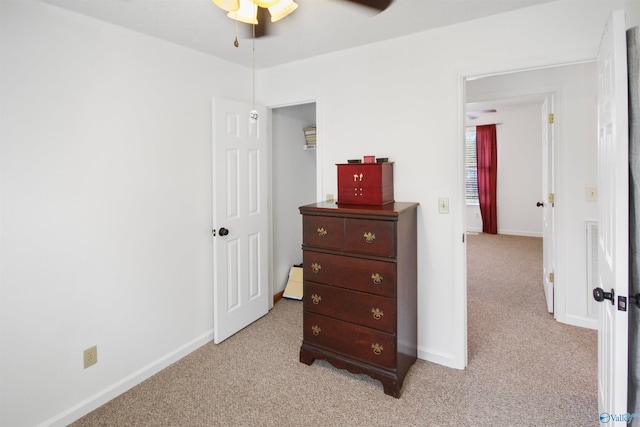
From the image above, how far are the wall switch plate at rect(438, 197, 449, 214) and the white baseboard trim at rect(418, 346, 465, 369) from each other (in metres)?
1.01

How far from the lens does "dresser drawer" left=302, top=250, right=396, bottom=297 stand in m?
2.11

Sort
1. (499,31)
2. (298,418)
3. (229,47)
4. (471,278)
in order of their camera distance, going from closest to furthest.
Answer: (298,418) < (499,31) < (229,47) < (471,278)

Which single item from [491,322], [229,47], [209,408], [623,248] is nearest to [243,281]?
[209,408]

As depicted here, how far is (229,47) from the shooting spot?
2.62 m

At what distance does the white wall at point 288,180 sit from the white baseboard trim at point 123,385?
1151 mm

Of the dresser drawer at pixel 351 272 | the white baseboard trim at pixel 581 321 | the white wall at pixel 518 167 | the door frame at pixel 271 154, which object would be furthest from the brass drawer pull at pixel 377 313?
the white wall at pixel 518 167

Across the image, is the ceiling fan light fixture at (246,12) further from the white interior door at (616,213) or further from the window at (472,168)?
the window at (472,168)

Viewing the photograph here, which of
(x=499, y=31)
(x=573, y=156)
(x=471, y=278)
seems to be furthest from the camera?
(x=471, y=278)

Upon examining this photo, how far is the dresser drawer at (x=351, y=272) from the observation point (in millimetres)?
2113

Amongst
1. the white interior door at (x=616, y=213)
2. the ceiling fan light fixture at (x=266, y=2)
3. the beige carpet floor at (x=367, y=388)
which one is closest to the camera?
the white interior door at (x=616, y=213)

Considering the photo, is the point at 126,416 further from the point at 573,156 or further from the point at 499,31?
the point at 573,156

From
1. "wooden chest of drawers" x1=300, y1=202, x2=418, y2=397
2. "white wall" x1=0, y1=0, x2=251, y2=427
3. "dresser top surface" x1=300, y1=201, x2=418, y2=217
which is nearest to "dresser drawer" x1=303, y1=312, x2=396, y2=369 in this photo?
"wooden chest of drawers" x1=300, y1=202, x2=418, y2=397

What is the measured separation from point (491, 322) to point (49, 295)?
3.29 meters

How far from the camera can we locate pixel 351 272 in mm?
2238
